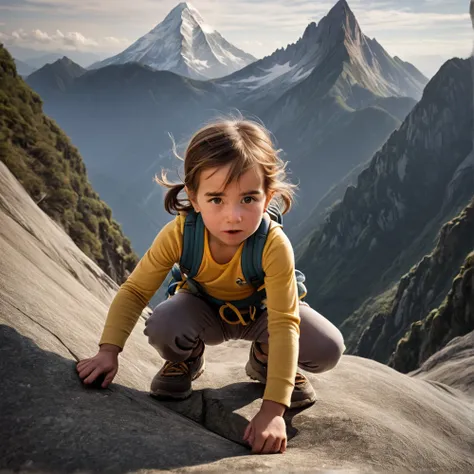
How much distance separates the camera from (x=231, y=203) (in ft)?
14.1

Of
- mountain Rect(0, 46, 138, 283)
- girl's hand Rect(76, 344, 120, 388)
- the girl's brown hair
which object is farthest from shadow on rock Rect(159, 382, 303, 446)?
mountain Rect(0, 46, 138, 283)

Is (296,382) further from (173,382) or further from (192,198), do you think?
(192,198)

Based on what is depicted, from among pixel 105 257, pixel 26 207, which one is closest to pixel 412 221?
pixel 105 257

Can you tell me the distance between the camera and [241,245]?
479cm

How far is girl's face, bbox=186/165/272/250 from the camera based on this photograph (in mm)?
4273

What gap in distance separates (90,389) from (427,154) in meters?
186

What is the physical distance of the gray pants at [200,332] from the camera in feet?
16.5

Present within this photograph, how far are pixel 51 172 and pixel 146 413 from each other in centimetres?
1990

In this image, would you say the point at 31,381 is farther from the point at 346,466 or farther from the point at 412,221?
the point at 412,221

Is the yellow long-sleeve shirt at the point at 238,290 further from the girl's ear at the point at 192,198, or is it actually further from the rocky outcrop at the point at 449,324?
the rocky outcrop at the point at 449,324

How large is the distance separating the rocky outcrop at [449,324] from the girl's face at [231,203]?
1603 inches

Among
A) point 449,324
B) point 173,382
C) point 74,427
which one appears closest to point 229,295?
point 173,382

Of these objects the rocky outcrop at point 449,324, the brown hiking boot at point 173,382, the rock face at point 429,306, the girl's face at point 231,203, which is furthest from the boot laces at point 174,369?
the rock face at point 429,306

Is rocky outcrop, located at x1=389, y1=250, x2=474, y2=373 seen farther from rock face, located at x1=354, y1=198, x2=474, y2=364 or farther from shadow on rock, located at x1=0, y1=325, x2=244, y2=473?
shadow on rock, located at x1=0, y1=325, x2=244, y2=473
